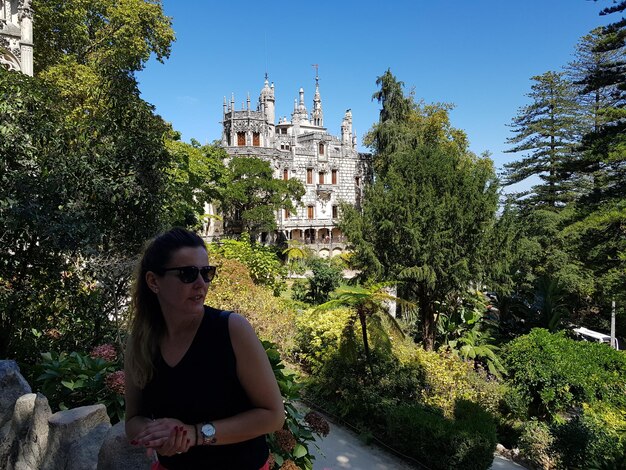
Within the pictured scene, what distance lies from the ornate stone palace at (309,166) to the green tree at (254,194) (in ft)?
17.2

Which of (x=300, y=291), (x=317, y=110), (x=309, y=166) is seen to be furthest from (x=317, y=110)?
(x=300, y=291)

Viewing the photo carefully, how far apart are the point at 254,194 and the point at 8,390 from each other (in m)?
30.2

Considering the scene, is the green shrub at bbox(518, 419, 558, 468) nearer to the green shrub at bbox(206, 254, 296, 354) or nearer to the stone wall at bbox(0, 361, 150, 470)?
the green shrub at bbox(206, 254, 296, 354)

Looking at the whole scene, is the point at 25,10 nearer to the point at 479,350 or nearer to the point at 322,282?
the point at 322,282

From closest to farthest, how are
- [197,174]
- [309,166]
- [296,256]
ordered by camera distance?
1. [197,174]
2. [296,256]
3. [309,166]

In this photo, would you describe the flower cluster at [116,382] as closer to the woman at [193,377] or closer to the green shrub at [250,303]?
the woman at [193,377]

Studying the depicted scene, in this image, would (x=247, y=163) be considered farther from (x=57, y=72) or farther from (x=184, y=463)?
(x=184, y=463)

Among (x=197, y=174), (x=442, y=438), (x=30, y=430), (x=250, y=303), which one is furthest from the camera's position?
(x=197, y=174)

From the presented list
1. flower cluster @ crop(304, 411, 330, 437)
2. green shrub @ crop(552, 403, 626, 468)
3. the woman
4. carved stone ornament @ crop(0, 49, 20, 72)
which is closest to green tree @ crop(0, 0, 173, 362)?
flower cluster @ crop(304, 411, 330, 437)

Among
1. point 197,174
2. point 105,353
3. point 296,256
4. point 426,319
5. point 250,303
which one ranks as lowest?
point 426,319

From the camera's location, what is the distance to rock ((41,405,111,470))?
3057 millimetres

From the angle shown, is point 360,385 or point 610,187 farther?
point 610,187

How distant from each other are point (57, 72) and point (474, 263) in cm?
1534

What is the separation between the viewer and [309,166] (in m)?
42.6
